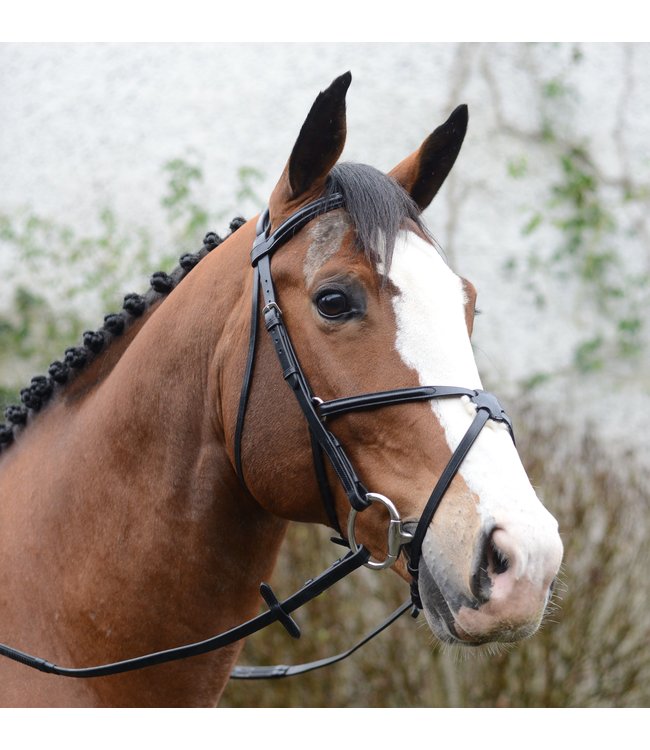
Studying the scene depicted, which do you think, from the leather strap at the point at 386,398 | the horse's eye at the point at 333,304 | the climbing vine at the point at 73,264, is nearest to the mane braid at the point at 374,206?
the horse's eye at the point at 333,304

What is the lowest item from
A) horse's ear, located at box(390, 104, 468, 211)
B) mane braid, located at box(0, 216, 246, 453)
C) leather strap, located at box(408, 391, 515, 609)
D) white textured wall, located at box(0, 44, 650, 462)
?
leather strap, located at box(408, 391, 515, 609)

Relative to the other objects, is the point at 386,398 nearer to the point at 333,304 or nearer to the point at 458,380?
the point at 458,380

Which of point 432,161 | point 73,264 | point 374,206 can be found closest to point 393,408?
point 374,206

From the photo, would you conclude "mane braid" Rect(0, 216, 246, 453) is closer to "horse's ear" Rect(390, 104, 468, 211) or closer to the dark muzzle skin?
"horse's ear" Rect(390, 104, 468, 211)

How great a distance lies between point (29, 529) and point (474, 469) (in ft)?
4.89

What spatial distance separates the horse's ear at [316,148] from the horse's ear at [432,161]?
0.28 meters

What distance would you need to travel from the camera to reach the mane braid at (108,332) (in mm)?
2752

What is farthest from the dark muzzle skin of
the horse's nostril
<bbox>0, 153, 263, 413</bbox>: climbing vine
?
<bbox>0, 153, 263, 413</bbox>: climbing vine

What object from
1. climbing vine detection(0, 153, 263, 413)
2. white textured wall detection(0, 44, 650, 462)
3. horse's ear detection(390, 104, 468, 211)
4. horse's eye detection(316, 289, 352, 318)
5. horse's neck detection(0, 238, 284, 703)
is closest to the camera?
horse's eye detection(316, 289, 352, 318)

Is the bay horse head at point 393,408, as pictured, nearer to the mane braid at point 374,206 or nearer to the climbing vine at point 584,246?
the mane braid at point 374,206

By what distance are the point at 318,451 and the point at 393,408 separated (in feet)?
0.84

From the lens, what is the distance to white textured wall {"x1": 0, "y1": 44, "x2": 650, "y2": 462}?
7.57 m

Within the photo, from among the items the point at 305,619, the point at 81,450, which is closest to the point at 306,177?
the point at 81,450

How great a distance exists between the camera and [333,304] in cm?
212
